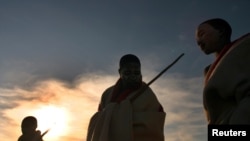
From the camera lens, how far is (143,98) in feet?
22.9

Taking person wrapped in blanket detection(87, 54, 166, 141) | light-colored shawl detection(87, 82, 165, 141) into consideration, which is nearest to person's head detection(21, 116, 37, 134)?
person wrapped in blanket detection(87, 54, 166, 141)

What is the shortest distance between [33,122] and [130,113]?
12.5ft

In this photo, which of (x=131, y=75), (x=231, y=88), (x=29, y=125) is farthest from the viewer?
(x=29, y=125)

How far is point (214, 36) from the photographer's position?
4855 mm

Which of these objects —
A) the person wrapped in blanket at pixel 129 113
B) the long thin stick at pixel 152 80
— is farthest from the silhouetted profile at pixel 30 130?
the long thin stick at pixel 152 80

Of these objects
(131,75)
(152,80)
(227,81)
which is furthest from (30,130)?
(227,81)

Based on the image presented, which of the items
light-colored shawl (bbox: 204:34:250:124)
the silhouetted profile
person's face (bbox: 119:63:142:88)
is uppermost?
person's face (bbox: 119:63:142:88)

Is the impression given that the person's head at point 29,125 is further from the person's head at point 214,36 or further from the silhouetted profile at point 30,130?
the person's head at point 214,36

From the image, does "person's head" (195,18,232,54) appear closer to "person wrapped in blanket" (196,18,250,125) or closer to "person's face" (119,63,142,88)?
"person wrapped in blanket" (196,18,250,125)

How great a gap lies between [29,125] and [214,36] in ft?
20.0

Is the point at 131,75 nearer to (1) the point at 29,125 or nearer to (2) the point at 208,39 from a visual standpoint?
(2) the point at 208,39

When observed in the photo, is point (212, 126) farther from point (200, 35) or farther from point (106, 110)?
point (106, 110)

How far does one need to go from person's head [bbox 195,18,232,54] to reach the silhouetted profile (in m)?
5.86

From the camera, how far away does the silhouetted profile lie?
940 centimetres
